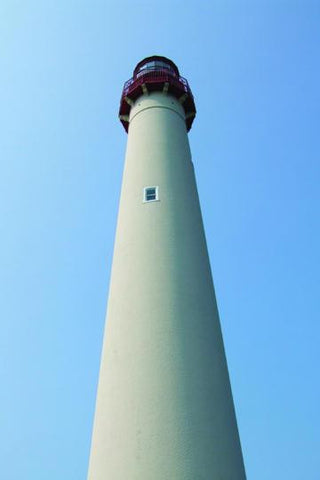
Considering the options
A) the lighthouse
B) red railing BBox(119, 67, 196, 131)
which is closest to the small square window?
the lighthouse

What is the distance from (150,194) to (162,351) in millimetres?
4707

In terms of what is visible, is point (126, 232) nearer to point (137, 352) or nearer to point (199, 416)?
point (137, 352)

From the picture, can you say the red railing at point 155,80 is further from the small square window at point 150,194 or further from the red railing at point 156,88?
the small square window at point 150,194

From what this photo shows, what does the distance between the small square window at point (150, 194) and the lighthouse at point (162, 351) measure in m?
0.03

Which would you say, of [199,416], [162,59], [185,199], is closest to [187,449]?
[199,416]

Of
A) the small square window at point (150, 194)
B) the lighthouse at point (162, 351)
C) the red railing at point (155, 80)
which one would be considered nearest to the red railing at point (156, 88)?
the red railing at point (155, 80)

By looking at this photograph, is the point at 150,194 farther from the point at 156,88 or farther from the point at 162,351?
the point at 156,88

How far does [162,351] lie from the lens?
7363mm

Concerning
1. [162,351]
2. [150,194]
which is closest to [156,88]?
[150,194]

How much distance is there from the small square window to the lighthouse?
33mm

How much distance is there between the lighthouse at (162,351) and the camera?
6410mm

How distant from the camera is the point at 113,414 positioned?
7.04 metres

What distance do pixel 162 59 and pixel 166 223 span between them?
33.5ft

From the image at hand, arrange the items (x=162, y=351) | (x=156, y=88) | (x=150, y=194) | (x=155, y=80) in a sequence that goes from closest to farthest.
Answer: (x=162, y=351) → (x=150, y=194) → (x=155, y=80) → (x=156, y=88)
